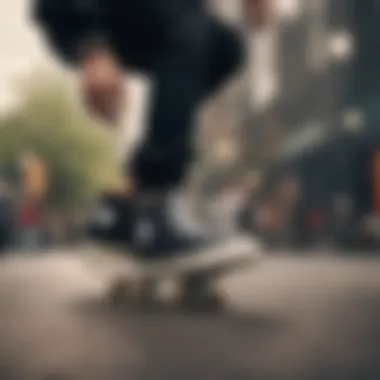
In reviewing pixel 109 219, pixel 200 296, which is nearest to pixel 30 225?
pixel 109 219

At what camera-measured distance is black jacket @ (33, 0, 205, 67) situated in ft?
2.79

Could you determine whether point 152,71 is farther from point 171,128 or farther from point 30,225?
point 30,225

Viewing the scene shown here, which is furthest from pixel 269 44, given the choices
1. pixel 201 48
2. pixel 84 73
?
pixel 84 73

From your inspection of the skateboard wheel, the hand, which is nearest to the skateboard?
the skateboard wheel

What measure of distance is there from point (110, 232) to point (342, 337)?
0.25m

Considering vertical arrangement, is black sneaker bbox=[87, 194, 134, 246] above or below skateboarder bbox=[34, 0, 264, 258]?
below

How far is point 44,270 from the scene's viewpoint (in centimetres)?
83

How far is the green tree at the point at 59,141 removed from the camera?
84 centimetres

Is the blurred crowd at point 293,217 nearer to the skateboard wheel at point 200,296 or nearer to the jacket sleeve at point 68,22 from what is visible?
the skateboard wheel at point 200,296

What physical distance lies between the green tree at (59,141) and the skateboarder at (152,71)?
0.07 ft

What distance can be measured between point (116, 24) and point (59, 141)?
0.43 ft

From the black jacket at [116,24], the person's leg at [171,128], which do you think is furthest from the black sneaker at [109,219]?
the black jacket at [116,24]

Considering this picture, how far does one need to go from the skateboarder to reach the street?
7cm

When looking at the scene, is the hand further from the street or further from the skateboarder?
the street
